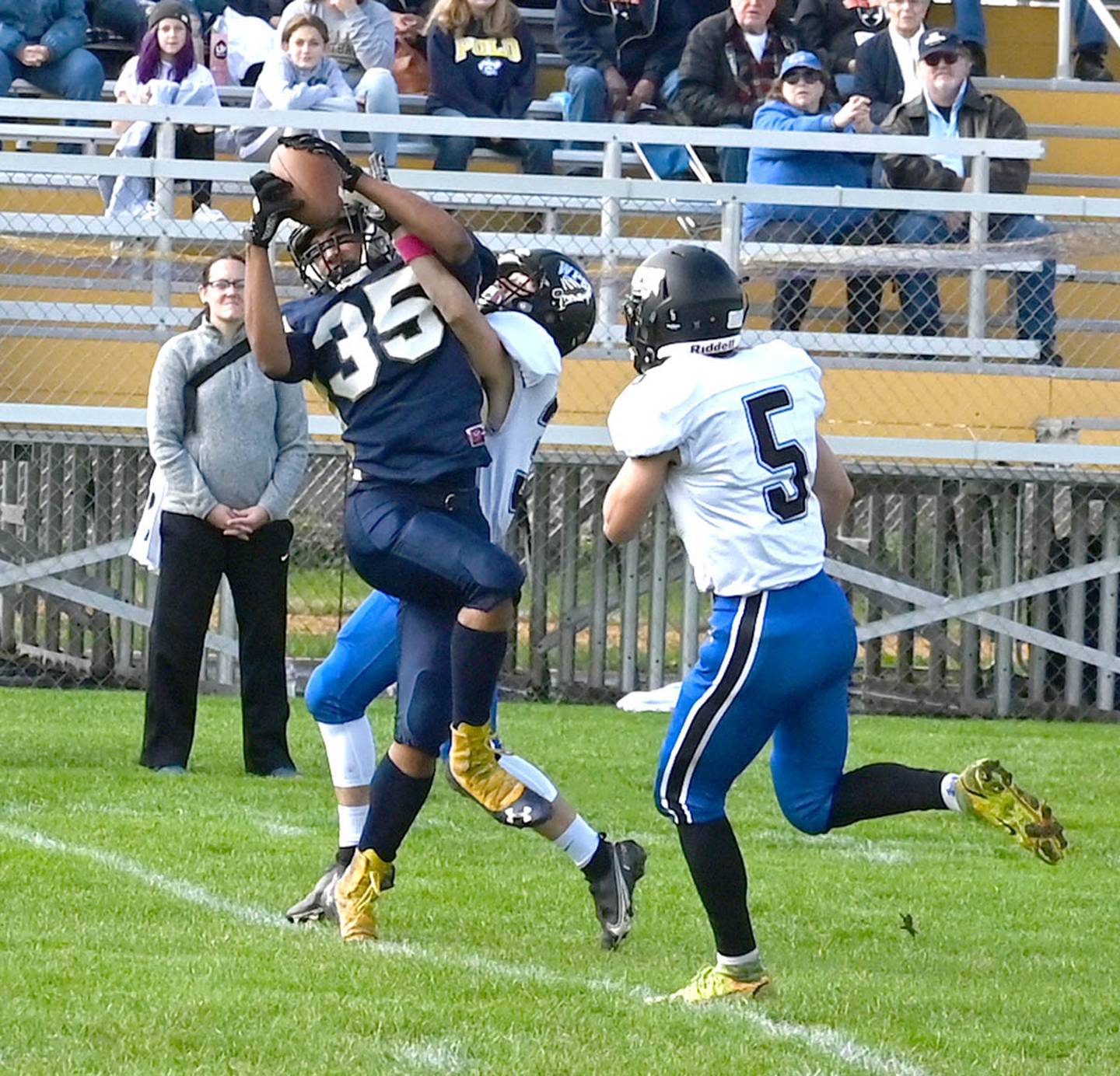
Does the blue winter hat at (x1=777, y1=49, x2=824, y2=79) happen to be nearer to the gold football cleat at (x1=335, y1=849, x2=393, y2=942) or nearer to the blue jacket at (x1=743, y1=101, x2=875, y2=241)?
the blue jacket at (x1=743, y1=101, x2=875, y2=241)

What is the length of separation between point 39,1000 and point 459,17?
30.6 ft

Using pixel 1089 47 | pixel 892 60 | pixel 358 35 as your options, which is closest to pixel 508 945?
pixel 892 60

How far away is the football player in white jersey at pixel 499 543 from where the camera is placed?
18.3ft

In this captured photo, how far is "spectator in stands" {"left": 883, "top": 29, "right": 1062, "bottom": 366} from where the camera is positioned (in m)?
11.3

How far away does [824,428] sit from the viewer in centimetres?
1162

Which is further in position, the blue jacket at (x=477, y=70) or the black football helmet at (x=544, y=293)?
the blue jacket at (x=477, y=70)

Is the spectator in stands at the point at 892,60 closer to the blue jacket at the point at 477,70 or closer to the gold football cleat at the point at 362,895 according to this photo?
the blue jacket at the point at 477,70

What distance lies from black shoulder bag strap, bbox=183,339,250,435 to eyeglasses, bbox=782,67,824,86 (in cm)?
493

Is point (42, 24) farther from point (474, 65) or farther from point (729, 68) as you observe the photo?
point (729, 68)

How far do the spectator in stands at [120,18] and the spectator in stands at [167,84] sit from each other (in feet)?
4.30

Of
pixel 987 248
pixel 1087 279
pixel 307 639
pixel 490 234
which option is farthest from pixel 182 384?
pixel 307 639

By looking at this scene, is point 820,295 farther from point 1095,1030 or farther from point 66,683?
point 1095,1030

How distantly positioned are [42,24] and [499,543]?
8.49 meters

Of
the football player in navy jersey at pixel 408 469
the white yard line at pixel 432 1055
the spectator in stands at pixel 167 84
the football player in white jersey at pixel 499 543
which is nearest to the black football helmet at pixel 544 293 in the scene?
the football player in white jersey at pixel 499 543
